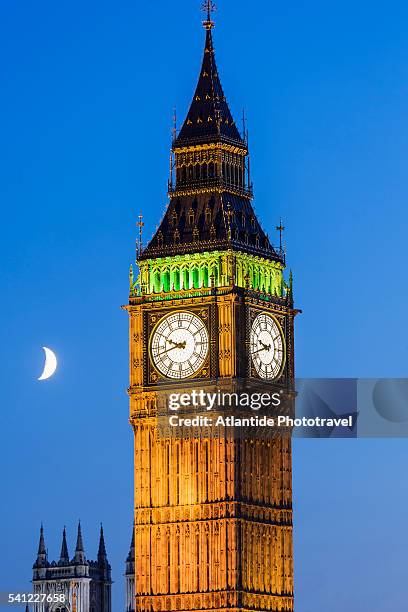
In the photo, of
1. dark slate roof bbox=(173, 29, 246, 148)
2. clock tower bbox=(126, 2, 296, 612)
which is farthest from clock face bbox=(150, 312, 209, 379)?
dark slate roof bbox=(173, 29, 246, 148)

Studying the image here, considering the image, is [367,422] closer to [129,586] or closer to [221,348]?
[221,348]

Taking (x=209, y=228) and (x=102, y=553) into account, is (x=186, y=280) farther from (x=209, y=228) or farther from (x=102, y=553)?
(x=102, y=553)

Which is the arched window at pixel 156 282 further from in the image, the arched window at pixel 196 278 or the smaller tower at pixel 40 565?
the smaller tower at pixel 40 565

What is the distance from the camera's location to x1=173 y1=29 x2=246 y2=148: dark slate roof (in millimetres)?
131875

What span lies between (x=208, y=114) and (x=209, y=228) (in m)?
4.94

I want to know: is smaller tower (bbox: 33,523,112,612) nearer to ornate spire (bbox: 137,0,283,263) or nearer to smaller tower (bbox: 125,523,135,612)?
smaller tower (bbox: 125,523,135,612)

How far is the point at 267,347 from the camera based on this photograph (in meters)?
130

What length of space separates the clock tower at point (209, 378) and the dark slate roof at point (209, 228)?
0.04 m

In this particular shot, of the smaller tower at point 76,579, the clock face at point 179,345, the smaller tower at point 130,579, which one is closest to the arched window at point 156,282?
the clock face at point 179,345

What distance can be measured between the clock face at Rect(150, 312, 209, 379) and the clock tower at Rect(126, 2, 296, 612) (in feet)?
0.13

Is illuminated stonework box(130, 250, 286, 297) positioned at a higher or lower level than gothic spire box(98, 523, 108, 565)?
higher

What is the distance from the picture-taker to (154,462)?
425 feet

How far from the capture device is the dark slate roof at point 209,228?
427 feet

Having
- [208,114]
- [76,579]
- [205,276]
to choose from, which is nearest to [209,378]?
[205,276]
